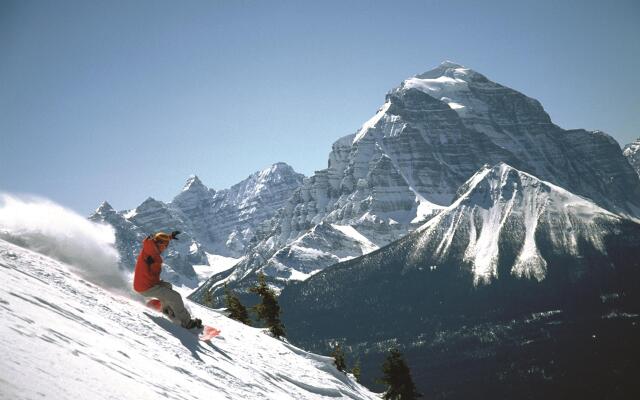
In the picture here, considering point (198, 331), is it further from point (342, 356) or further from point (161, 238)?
point (342, 356)

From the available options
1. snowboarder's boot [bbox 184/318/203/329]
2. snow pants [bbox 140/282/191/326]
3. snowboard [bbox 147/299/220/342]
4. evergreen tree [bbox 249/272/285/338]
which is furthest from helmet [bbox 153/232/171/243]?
evergreen tree [bbox 249/272/285/338]

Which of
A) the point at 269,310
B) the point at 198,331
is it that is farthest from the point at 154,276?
the point at 269,310

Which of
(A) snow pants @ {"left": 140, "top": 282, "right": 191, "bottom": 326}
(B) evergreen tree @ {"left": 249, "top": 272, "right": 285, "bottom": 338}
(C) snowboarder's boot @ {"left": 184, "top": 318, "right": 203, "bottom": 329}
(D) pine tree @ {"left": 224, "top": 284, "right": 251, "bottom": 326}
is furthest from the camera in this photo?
(D) pine tree @ {"left": 224, "top": 284, "right": 251, "bottom": 326}

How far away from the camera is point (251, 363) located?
17.6 metres

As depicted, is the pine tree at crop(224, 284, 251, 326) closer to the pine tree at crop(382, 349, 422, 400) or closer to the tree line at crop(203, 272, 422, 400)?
the tree line at crop(203, 272, 422, 400)

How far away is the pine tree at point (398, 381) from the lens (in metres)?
47.8

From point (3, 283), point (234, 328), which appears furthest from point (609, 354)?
point (3, 283)

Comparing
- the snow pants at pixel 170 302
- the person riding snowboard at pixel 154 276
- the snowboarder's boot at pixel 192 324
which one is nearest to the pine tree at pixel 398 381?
the snowboarder's boot at pixel 192 324

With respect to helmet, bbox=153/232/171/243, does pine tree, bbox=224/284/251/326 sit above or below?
below

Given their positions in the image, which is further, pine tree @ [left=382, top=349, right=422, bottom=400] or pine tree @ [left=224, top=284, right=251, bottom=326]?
pine tree @ [left=382, top=349, right=422, bottom=400]

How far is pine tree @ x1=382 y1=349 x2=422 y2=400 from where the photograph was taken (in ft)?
157

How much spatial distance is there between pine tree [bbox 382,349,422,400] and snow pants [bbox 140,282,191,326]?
3368cm

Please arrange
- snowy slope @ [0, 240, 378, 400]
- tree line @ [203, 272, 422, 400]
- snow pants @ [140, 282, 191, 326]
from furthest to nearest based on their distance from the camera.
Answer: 1. tree line @ [203, 272, 422, 400]
2. snow pants @ [140, 282, 191, 326]
3. snowy slope @ [0, 240, 378, 400]

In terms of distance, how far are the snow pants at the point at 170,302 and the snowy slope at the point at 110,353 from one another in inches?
14.8
